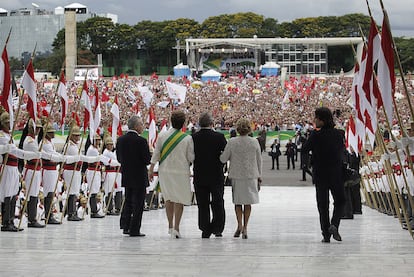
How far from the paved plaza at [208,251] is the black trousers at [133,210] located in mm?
214

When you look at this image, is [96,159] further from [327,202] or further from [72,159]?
[327,202]

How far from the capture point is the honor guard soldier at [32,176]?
15180 mm

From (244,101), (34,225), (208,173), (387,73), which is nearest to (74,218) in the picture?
(34,225)

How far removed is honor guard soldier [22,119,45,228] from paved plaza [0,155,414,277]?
383 mm

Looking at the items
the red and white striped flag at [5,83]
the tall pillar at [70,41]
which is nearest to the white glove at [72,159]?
the red and white striped flag at [5,83]

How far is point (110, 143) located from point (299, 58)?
119065 mm

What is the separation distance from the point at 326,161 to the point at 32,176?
4.71 meters

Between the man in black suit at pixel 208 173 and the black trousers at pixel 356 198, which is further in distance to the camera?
the black trousers at pixel 356 198

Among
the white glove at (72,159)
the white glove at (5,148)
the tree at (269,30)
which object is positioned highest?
the tree at (269,30)

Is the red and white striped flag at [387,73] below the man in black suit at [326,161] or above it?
above

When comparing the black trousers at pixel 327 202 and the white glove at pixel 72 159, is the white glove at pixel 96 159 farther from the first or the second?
the black trousers at pixel 327 202

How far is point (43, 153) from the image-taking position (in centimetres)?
1591

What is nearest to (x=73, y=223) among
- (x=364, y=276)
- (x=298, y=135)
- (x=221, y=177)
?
(x=221, y=177)

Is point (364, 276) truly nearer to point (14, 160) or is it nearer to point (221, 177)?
point (221, 177)
